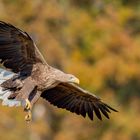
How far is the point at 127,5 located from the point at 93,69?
9.71 ft

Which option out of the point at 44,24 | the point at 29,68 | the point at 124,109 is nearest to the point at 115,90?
the point at 124,109

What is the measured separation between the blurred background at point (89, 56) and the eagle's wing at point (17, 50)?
10.5 metres

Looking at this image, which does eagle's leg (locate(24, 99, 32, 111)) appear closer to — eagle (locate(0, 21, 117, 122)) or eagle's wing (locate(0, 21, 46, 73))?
eagle (locate(0, 21, 117, 122))

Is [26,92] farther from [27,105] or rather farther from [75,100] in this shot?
[75,100]

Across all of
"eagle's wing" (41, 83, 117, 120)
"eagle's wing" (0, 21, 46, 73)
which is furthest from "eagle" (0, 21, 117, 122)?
"eagle's wing" (41, 83, 117, 120)

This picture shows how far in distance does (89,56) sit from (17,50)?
13.0m

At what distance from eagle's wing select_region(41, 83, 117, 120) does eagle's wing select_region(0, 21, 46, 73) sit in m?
0.81

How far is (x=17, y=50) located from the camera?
39.6 ft

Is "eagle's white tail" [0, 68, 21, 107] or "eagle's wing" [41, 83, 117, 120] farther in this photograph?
"eagle's wing" [41, 83, 117, 120]

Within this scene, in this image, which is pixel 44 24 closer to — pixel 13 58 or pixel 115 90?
pixel 115 90

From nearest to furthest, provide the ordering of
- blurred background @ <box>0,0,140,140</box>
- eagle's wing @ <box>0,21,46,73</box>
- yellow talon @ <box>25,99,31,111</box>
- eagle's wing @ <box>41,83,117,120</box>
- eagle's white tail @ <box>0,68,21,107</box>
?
yellow talon @ <box>25,99,31,111</box>
eagle's wing @ <box>0,21,46,73</box>
eagle's white tail @ <box>0,68,21,107</box>
eagle's wing @ <box>41,83,117,120</box>
blurred background @ <box>0,0,140,140</box>

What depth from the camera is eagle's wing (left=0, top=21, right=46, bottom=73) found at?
1189cm

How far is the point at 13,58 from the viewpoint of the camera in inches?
478

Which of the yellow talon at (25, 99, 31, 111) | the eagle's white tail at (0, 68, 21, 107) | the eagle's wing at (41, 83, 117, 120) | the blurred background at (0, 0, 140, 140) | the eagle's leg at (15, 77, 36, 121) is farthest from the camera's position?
the blurred background at (0, 0, 140, 140)
